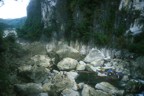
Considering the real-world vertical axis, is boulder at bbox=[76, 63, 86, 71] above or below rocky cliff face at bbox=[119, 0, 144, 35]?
below

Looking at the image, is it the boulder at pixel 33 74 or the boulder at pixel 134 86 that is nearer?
the boulder at pixel 134 86

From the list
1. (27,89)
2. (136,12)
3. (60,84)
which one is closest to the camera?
(27,89)

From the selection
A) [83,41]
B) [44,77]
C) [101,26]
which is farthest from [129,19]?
[44,77]

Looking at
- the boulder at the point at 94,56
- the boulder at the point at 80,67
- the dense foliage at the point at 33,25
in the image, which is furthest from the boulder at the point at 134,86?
the dense foliage at the point at 33,25

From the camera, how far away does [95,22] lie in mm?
21484

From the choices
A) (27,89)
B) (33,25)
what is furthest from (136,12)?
(33,25)

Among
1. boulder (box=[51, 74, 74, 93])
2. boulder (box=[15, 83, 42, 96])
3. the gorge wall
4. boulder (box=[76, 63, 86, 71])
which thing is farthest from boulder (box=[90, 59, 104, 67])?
boulder (box=[15, 83, 42, 96])

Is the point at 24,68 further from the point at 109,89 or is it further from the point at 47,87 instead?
the point at 109,89

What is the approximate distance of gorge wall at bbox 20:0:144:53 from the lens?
59.6 feet

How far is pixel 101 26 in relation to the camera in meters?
20.9

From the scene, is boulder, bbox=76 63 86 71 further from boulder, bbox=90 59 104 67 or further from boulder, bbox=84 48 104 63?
boulder, bbox=84 48 104 63

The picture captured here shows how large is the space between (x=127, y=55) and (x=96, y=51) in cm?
307

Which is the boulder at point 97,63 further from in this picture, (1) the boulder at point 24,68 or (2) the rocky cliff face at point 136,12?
(1) the boulder at point 24,68

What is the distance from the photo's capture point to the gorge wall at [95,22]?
18.2 metres
